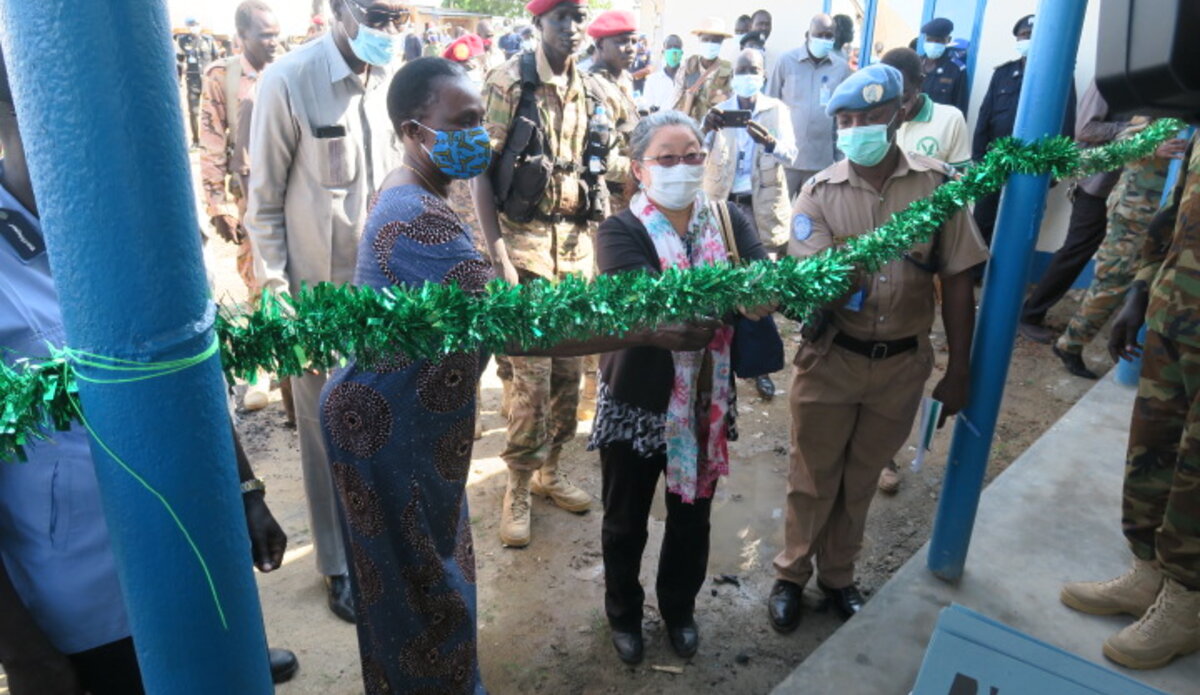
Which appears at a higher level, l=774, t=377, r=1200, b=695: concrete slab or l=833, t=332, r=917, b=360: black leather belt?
l=833, t=332, r=917, b=360: black leather belt

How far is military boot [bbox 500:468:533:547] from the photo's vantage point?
349cm

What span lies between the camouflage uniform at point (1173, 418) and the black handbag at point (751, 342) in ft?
3.98

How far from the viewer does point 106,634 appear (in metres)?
1.47

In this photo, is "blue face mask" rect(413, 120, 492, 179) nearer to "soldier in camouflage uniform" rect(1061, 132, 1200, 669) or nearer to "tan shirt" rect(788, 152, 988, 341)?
"tan shirt" rect(788, 152, 988, 341)

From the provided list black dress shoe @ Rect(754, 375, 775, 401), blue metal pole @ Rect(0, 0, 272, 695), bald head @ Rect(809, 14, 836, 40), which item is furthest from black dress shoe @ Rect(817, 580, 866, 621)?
bald head @ Rect(809, 14, 836, 40)

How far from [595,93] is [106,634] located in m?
3.07

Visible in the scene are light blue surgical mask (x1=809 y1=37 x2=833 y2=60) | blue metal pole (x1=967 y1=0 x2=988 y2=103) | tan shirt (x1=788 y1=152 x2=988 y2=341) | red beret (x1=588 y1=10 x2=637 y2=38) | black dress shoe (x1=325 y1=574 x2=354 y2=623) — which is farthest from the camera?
blue metal pole (x1=967 y1=0 x2=988 y2=103)

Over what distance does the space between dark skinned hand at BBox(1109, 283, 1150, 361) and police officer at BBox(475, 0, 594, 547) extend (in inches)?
82.9

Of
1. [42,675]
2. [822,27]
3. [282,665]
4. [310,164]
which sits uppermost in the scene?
[822,27]

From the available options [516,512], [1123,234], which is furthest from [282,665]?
[1123,234]

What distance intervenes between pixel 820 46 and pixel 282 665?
6292 mm

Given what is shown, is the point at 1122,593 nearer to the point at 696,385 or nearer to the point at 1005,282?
the point at 1005,282

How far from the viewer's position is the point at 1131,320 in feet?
9.06

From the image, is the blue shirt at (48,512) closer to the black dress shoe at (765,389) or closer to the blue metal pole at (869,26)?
the black dress shoe at (765,389)
